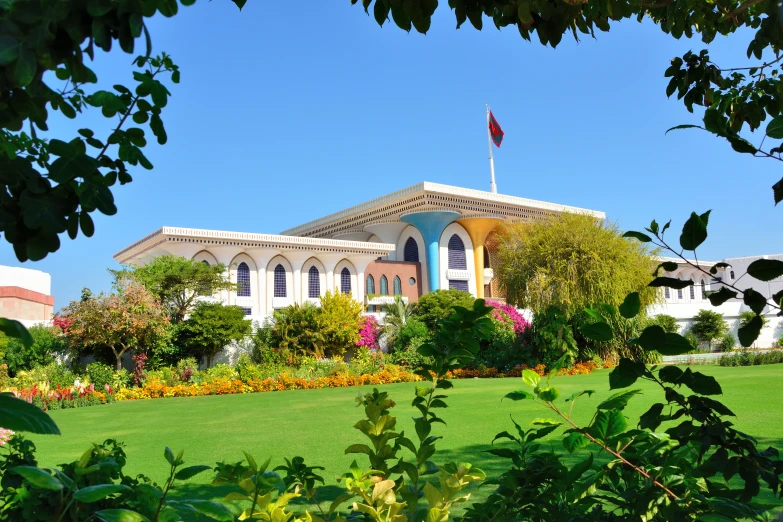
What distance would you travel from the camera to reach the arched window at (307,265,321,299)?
28.9 meters

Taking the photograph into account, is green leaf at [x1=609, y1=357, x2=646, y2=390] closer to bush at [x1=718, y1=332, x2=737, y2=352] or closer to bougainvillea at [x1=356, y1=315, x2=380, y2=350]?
bougainvillea at [x1=356, y1=315, x2=380, y2=350]

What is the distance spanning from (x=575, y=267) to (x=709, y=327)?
13828mm

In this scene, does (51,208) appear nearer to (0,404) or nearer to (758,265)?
(0,404)

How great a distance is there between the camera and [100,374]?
1688 centimetres

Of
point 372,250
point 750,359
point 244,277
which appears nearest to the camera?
point 750,359

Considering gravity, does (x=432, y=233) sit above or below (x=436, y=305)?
above

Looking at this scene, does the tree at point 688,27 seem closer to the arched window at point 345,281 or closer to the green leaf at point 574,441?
the green leaf at point 574,441

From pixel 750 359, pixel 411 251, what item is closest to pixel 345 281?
pixel 411 251

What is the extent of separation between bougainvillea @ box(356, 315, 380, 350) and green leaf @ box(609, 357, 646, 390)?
22562 millimetres

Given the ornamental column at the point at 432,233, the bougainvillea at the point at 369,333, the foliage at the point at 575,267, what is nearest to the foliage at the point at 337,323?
the bougainvillea at the point at 369,333

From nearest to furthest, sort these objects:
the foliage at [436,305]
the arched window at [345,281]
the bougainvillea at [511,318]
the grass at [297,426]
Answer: the grass at [297,426], the bougainvillea at [511,318], the foliage at [436,305], the arched window at [345,281]

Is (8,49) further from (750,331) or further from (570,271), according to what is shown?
(570,271)

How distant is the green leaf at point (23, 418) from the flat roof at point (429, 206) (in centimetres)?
2959

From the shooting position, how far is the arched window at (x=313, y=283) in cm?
2886
